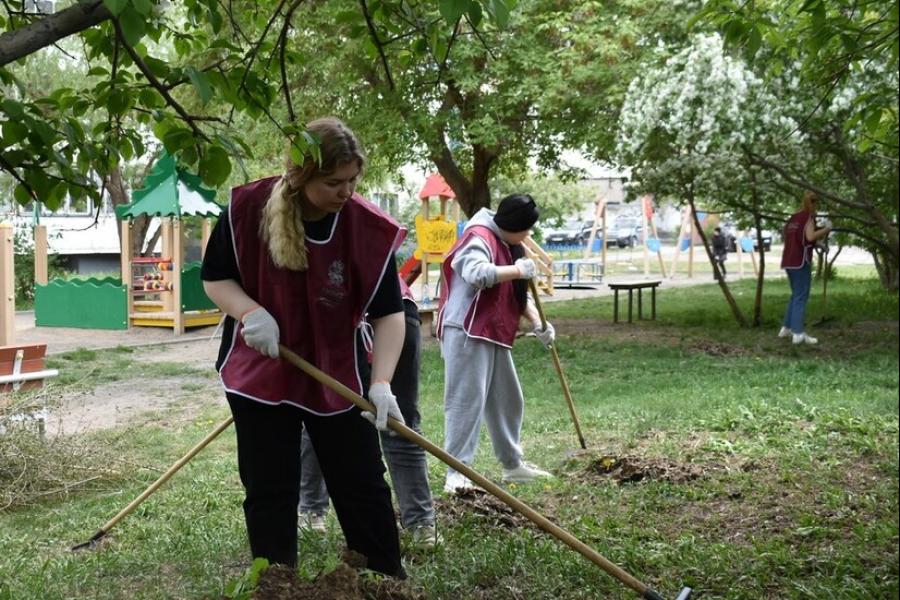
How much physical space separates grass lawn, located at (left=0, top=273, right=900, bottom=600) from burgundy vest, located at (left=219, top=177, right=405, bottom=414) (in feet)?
2.06

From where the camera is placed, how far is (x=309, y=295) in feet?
11.5

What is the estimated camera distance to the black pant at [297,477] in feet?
11.6

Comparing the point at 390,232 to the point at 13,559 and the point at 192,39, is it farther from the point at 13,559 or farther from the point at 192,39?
the point at 13,559

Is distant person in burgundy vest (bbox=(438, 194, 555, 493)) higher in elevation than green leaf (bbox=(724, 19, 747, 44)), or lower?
lower

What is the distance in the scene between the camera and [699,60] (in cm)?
1240

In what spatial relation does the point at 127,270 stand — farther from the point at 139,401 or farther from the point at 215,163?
the point at 215,163

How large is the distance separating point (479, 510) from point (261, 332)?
2.12 metres

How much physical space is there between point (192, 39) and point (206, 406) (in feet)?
17.1

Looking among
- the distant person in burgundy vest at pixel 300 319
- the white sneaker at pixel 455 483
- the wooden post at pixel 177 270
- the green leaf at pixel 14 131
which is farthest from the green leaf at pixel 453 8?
the wooden post at pixel 177 270

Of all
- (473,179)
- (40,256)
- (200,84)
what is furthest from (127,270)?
(200,84)

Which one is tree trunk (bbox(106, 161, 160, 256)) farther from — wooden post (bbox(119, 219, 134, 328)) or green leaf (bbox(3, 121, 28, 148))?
green leaf (bbox(3, 121, 28, 148))

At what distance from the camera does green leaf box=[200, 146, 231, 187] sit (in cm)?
364

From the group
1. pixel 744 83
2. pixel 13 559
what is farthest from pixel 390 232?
pixel 744 83

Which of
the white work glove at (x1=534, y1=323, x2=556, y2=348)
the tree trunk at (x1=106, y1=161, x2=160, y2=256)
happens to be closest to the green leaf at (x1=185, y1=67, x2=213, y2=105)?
the white work glove at (x1=534, y1=323, x2=556, y2=348)
